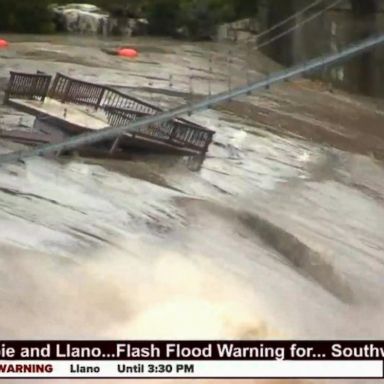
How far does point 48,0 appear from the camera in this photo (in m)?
16.5

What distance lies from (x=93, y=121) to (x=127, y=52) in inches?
272

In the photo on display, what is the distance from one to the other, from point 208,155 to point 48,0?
1126cm

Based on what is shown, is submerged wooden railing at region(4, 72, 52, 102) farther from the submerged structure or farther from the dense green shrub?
the dense green shrub

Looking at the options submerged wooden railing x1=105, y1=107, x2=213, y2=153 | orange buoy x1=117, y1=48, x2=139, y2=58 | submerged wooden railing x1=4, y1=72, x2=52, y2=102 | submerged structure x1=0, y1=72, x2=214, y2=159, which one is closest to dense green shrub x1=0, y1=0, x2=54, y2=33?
orange buoy x1=117, y1=48, x2=139, y2=58

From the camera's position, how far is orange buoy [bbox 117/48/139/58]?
12.6m

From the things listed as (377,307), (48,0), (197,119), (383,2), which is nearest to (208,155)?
(197,119)

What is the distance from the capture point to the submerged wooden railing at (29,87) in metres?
6.67

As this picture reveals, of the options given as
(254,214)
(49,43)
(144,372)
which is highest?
(144,372)

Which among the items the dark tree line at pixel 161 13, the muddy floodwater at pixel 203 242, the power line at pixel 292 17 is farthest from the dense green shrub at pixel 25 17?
the muddy floodwater at pixel 203 242

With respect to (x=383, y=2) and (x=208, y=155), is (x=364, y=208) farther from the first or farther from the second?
(x=383, y=2)

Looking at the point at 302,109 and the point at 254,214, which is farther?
the point at 302,109

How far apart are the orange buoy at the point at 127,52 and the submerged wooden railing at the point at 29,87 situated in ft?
17.4

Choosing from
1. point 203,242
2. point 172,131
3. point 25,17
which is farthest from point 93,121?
point 25,17

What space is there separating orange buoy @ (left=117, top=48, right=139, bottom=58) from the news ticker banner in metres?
10.4
